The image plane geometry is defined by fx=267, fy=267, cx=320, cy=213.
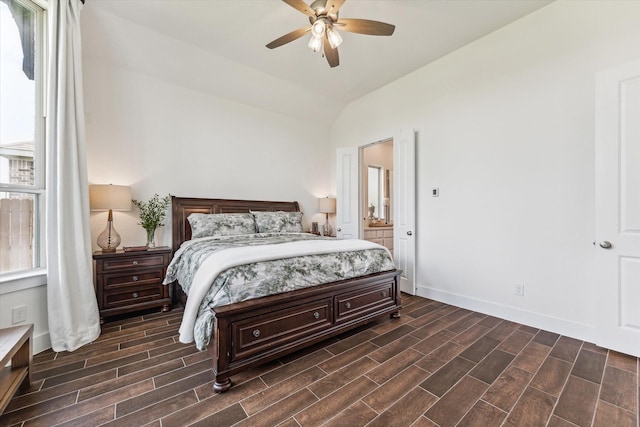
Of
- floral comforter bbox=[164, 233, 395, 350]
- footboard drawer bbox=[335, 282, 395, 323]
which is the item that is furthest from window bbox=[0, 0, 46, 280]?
footboard drawer bbox=[335, 282, 395, 323]

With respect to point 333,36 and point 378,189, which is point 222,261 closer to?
point 333,36

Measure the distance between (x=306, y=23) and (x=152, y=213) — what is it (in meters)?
2.85

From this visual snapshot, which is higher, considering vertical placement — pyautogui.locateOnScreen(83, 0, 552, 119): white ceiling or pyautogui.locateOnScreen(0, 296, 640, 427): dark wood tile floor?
pyautogui.locateOnScreen(83, 0, 552, 119): white ceiling

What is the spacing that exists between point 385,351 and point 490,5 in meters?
3.35

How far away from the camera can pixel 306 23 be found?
285 cm

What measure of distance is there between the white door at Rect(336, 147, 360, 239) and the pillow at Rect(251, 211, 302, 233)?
2.76 feet

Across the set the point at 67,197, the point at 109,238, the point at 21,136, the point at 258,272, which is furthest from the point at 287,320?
the point at 21,136

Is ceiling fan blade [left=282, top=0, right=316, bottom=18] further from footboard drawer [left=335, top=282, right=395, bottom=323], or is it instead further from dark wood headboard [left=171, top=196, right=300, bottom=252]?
dark wood headboard [left=171, top=196, right=300, bottom=252]

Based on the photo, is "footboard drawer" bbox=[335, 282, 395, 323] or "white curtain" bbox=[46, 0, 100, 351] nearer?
"white curtain" bbox=[46, 0, 100, 351]

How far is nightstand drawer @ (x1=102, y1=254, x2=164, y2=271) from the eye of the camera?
2775mm

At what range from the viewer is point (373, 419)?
1470 mm

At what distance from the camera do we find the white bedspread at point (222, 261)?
186 cm

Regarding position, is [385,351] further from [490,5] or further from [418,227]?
[490,5]

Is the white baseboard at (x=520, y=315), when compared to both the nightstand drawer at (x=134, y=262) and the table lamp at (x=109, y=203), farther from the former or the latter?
the table lamp at (x=109, y=203)
